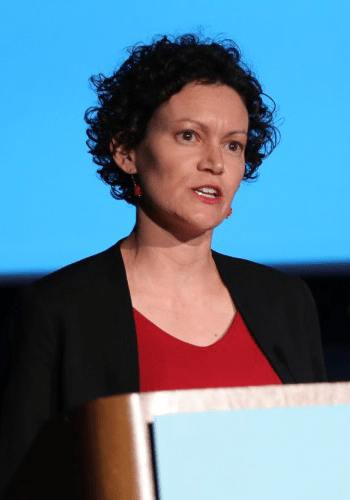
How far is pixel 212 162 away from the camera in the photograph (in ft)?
4.39

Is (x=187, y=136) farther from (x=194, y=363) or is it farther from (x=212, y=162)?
(x=194, y=363)

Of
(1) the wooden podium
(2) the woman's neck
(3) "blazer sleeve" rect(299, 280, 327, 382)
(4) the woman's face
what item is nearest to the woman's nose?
(4) the woman's face

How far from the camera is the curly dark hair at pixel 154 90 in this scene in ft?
4.72

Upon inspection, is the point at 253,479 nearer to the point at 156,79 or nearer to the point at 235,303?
the point at 235,303

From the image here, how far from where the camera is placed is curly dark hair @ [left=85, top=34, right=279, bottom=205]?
1439mm

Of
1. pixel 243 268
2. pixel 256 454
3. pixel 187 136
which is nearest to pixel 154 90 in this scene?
pixel 187 136

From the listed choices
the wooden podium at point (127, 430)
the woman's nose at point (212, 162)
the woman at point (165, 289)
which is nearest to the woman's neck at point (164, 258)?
the woman at point (165, 289)

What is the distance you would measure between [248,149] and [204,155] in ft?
0.94

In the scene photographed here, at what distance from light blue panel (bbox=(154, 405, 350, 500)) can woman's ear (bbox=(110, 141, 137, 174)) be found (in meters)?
0.75

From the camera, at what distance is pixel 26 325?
1.33m

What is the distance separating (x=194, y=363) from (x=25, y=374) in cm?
24

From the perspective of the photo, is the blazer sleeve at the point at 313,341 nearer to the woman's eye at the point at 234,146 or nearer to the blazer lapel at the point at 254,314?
the blazer lapel at the point at 254,314


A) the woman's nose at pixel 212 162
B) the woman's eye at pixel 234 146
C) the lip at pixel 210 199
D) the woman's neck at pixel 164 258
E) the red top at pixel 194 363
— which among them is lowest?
the red top at pixel 194 363

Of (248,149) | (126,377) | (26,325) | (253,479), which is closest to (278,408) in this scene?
(253,479)
